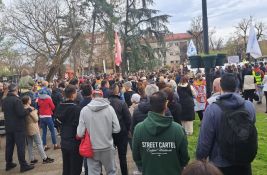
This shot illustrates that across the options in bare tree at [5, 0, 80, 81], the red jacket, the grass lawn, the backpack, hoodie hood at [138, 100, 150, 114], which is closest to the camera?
the backpack

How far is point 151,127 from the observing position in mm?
3979

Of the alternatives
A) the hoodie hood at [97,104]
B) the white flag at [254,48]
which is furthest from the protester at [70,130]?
the white flag at [254,48]

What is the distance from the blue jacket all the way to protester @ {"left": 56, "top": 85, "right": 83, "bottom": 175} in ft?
8.93

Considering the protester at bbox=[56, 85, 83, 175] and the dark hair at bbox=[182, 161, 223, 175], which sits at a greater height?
the dark hair at bbox=[182, 161, 223, 175]

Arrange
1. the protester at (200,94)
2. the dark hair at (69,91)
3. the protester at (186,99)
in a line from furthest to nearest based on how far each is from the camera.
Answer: the protester at (200,94) < the protester at (186,99) < the dark hair at (69,91)

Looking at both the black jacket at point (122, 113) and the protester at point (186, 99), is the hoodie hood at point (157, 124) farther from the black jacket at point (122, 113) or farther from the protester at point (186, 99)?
the protester at point (186, 99)

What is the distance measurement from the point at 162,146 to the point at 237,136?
80 cm

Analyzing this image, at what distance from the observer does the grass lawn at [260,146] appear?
7.17 metres

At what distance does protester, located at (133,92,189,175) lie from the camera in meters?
3.97

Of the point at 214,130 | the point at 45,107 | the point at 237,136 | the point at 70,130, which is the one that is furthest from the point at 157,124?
the point at 45,107

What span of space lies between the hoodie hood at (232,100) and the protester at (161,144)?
60 centimetres

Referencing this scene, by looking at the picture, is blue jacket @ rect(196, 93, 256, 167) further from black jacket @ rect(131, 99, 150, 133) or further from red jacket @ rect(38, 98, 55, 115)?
red jacket @ rect(38, 98, 55, 115)

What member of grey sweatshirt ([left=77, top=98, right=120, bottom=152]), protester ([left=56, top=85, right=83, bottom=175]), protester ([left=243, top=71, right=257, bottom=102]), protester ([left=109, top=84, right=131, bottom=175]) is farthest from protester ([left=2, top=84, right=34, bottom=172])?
protester ([left=243, top=71, right=257, bottom=102])

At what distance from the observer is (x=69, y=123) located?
6312 millimetres
